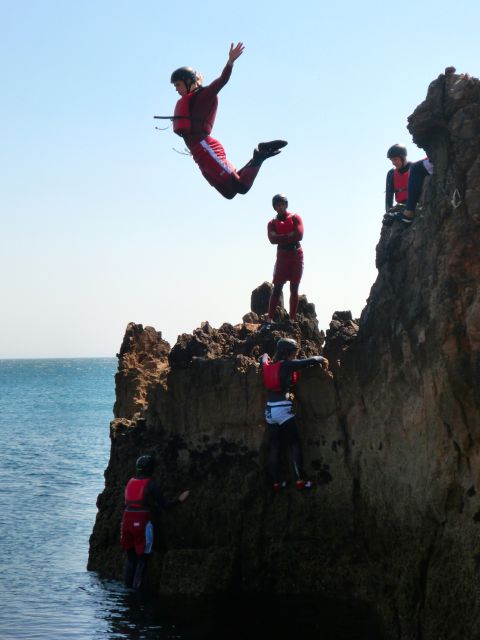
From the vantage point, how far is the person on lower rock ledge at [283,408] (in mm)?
Answer: 13898

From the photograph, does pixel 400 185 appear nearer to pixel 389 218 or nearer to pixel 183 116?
pixel 389 218

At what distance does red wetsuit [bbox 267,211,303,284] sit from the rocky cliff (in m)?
0.74

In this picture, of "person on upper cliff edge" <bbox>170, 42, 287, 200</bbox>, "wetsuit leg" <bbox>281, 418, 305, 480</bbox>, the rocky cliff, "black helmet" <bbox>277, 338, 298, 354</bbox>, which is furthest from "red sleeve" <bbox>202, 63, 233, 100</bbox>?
"wetsuit leg" <bbox>281, 418, 305, 480</bbox>

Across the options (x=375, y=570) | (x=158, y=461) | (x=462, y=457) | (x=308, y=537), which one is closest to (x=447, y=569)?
(x=462, y=457)

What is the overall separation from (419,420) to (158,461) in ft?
16.6

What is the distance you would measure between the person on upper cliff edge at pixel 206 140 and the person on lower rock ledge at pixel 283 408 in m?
2.28

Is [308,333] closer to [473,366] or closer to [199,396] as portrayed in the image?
[199,396]

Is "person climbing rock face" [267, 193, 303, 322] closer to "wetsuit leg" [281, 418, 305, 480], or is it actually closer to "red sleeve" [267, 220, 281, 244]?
"red sleeve" [267, 220, 281, 244]

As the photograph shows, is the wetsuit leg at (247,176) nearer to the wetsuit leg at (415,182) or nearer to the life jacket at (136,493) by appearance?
the wetsuit leg at (415,182)

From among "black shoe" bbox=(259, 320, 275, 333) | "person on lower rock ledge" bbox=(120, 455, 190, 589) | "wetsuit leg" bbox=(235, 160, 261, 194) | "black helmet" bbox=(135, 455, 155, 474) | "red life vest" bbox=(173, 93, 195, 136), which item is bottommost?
"person on lower rock ledge" bbox=(120, 455, 190, 589)

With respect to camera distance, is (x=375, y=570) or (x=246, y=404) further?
(x=246, y=404)

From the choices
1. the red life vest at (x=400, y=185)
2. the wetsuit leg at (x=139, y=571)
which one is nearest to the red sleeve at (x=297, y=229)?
the red life vest at (x=400, y=185)

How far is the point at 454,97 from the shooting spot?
11.5m

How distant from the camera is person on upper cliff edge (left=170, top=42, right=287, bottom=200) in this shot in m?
13.5
